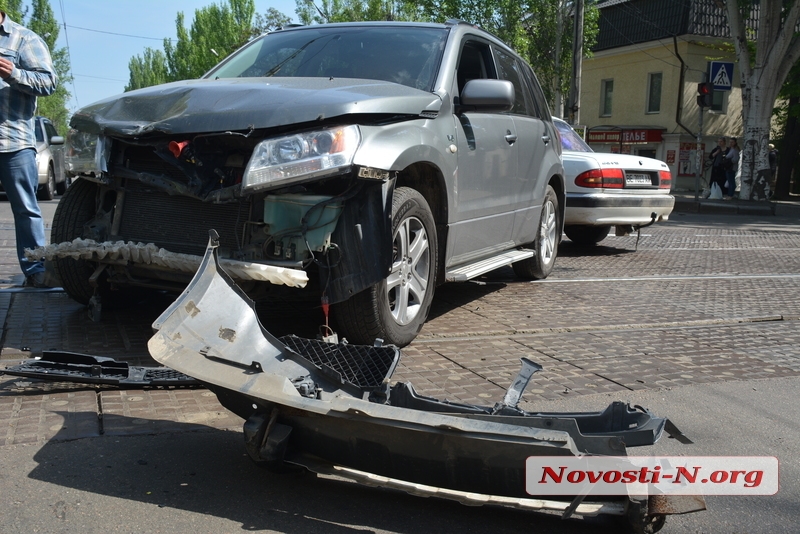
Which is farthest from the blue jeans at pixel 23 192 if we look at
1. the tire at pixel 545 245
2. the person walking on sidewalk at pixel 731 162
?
the person walking on sidewalk at pixel 731 162

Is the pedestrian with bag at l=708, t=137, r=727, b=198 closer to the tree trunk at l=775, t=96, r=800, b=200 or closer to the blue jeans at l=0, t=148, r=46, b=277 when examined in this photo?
the tree trunk at l=775, t=96, r=800, b=200

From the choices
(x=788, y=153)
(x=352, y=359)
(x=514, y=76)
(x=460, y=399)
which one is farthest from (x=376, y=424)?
(x=788, y=153)

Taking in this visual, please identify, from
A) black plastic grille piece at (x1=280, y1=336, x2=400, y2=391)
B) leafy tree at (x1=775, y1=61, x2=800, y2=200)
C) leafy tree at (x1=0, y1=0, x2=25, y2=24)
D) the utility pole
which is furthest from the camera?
leafy tree at (x1=0, y1=0, x2=25, y2=24)

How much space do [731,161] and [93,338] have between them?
23537 mm

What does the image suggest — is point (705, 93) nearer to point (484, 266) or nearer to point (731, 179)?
point (731, 179)

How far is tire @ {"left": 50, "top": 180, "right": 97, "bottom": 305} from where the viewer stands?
16.3 feet

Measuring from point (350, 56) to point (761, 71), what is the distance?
63.8ft

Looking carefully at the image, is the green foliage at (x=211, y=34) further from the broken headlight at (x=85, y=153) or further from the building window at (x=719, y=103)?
the broken headlight at (x=85, y=153)

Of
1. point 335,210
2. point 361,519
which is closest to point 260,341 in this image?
point 361,519

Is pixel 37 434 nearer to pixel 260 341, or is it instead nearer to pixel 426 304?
pixel 260 341

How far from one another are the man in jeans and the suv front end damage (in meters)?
3.23

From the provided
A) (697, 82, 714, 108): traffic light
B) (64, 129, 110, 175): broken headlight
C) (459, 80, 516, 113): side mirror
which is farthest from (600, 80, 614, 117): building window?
(64, 129, 110, 175): broken headlight

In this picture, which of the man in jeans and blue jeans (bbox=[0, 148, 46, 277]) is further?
blue jeans (bbox=[0, 148, 46, 277])

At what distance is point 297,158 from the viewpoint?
3977mm
